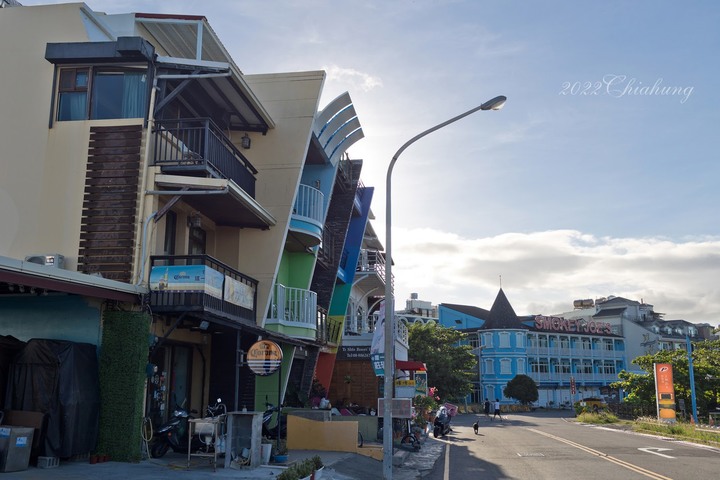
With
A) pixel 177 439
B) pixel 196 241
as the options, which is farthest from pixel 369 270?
pixel 177 439

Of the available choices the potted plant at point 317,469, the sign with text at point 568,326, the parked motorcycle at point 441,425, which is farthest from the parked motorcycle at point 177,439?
the sign with text at point 568,326

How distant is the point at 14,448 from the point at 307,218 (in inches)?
516

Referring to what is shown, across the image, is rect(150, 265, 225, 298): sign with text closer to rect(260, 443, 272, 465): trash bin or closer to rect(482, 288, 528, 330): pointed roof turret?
rect(260, 443, 272, 465): trash bin

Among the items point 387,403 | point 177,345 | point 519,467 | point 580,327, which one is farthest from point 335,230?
point 580,327

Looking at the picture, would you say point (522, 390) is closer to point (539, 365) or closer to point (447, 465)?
point (539, 365)

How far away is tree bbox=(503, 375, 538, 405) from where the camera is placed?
74125mm

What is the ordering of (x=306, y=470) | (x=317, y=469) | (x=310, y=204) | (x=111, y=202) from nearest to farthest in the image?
(x=306, y=470) < (x=317, y=469) < (x=111, y=202) < (x=310, y=204)

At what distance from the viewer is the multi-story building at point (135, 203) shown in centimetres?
1439

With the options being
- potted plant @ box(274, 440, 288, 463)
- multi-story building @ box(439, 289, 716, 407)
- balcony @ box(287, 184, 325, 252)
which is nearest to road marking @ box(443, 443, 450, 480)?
potted plant @ box(274, 440, 288, 463)

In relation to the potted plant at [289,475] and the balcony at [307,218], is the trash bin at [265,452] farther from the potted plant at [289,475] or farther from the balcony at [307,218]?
the balcony at [307,218]

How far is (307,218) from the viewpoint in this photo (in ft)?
76.4

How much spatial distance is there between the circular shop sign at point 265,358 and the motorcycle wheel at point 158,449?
8.29 ft

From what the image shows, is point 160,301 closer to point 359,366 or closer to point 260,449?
point 260,449

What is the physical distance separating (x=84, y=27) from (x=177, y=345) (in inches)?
335
